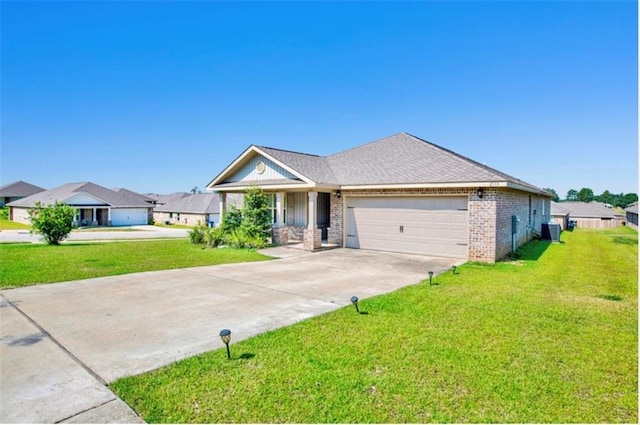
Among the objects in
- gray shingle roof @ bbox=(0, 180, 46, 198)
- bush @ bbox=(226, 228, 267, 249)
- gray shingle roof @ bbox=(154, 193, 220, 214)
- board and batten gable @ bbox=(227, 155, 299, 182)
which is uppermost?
gray shingle roof @ bbox=(0, 180, 46, 198)

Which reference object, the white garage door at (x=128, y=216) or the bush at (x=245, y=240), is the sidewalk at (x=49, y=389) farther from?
the white garage door at (x=128, y=216)

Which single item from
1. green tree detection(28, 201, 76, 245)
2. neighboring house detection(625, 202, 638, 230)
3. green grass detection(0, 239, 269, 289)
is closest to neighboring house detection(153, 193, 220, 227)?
green tree detection(28, 201, 76, 245)

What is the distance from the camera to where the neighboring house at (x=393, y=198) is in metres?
12.1

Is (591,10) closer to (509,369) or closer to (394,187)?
(394,187)

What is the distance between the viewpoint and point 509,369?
399 centimetres

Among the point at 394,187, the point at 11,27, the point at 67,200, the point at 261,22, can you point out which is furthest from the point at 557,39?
the point at 67,200

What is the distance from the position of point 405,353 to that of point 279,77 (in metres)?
17.8

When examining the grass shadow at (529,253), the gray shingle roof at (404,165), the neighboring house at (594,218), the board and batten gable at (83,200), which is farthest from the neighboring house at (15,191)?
the neighboring house at (594,218)

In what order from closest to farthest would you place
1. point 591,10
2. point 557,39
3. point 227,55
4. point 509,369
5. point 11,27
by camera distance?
1. point 509,369
2. point 591,10
3. point 11,27
4. point 557,39
5. point 227,55

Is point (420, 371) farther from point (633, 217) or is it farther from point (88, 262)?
point (633, 217)

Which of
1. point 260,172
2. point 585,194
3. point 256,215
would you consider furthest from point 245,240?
point 585,194

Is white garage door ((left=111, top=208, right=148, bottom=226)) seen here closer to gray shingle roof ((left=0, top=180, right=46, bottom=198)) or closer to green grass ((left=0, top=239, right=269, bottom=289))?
gray shingle roof ((left=0, top=180, right=46, bottom=198))

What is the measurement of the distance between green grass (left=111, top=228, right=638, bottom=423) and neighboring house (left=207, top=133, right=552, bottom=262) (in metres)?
5.87

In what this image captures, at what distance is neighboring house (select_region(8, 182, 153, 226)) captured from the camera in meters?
38.8
